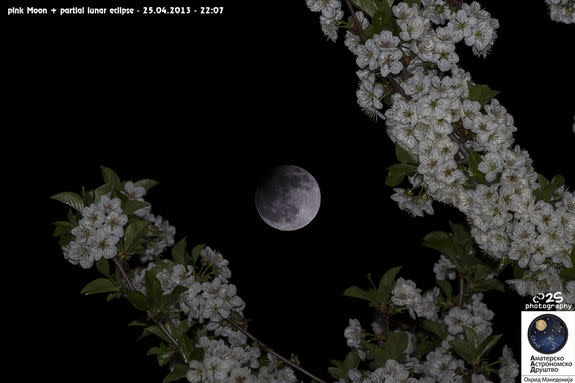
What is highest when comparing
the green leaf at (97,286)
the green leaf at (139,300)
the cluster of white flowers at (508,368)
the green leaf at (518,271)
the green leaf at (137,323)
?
the green leaf at (518,271)

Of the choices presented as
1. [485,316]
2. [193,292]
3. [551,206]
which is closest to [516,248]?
[551,206]

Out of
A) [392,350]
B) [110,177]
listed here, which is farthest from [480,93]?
[110,177]

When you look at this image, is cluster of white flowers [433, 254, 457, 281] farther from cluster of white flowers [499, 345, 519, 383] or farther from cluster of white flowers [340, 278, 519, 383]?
cluster of white flowers [499, 345, 519, 383]

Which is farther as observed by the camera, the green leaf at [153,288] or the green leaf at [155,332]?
the green leaf at [155,332]

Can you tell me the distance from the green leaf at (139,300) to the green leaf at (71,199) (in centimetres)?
53

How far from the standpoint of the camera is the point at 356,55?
12.0 feet

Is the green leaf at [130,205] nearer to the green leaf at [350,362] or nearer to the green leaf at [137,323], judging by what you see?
the green leaf at [137,323]

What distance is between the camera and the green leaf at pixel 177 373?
4062mm

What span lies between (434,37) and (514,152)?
651 millimetres

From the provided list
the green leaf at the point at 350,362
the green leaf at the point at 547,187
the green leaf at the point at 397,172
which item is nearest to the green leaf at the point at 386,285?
the green leaf at the point at 350,362

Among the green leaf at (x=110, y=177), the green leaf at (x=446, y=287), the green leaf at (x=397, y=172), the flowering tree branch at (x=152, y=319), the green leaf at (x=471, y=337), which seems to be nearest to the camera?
the green leaf at (x=397, y=172)

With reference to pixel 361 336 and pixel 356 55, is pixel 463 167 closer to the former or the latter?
pixel 356 55

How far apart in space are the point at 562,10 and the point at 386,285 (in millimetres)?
1777

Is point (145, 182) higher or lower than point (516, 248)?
higher
